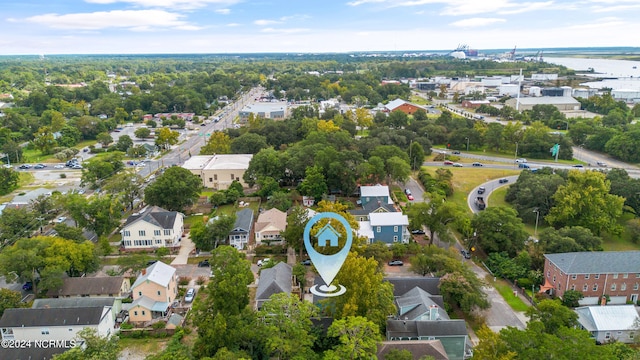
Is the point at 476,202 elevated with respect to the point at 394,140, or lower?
lower

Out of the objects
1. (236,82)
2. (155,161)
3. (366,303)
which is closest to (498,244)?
(366,303)

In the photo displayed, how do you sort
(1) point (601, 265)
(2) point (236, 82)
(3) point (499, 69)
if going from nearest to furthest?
1. (1) point (601, 265)
2. (2) point (236, 82)
3. (3) point (499, 69)

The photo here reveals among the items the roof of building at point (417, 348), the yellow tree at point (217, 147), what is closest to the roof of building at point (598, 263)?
the roof of building at point (417, 348)

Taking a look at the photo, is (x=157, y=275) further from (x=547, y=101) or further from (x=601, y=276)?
(x=547, y=101)

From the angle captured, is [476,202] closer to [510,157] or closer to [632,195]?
[632,195]

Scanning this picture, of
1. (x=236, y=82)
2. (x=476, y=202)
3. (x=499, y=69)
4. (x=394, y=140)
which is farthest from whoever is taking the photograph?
(x=499, y=69)

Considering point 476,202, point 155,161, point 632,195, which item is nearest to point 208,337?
point 476,202

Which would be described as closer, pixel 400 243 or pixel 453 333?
pixel 453 333
